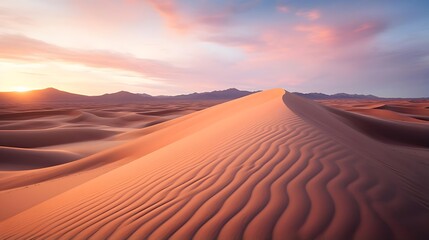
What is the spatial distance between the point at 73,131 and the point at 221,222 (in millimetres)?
15728

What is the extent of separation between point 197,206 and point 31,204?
12.3 feet

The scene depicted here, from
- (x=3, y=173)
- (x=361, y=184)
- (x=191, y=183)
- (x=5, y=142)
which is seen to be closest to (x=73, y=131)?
(x=5, y=142)

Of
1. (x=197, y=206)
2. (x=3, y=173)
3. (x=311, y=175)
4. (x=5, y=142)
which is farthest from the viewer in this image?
(x=5, y=142)

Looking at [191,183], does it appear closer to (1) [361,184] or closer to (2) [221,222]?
(2) [221,222]

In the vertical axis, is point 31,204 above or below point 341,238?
below

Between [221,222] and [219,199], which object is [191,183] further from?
[221,222]

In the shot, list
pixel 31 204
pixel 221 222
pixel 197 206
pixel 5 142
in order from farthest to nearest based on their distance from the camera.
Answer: pixel 5 142 → pixel 31 204 → pixel 197 206 → pixel 221 222

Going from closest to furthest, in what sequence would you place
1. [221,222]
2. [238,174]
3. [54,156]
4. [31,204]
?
[221,222] → [238,174] → [31,204] → [54,156]

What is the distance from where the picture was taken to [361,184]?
222 cm

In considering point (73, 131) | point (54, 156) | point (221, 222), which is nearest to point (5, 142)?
point (73, 131)

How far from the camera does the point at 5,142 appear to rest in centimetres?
1219

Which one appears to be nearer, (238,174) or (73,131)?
(238,174)

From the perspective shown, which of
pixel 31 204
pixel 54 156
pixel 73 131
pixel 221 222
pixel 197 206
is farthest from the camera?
pixel 73 131

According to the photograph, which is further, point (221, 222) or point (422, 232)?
point (221, 222)
